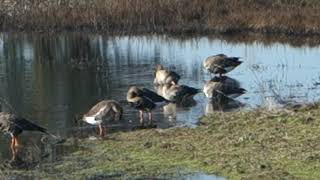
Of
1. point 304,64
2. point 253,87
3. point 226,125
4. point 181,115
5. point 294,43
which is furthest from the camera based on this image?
point 294,43

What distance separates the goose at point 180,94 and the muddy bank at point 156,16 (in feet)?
46.8

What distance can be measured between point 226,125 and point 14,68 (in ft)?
38.1

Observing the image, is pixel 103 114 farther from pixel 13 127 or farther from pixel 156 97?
pixel 156 97

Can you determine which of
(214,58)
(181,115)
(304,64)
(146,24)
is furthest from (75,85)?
(146,24)

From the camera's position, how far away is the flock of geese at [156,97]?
12.1m

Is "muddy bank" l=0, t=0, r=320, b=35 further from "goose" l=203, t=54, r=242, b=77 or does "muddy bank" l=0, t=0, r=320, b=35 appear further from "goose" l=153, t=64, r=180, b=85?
"goose" l=153, t=64, r=180, b=85

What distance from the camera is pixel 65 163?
1066 centimetres

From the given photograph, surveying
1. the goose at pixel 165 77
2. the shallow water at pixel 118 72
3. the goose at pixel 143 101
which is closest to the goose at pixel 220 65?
the shallow water at pixel 118 72

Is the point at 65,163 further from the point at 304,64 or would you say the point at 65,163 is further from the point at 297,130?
the point at 304,64

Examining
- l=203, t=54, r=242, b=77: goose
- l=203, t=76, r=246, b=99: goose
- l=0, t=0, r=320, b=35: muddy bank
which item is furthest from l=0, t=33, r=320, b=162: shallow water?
l=0, t=0, r=320, b=35: muddy bank

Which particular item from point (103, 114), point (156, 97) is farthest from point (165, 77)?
point (103, 114)

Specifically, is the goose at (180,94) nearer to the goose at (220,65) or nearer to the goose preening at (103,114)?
the goose at (220,65)

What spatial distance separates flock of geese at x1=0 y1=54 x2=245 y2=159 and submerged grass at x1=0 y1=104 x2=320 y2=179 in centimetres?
58

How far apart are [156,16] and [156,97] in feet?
56.6
